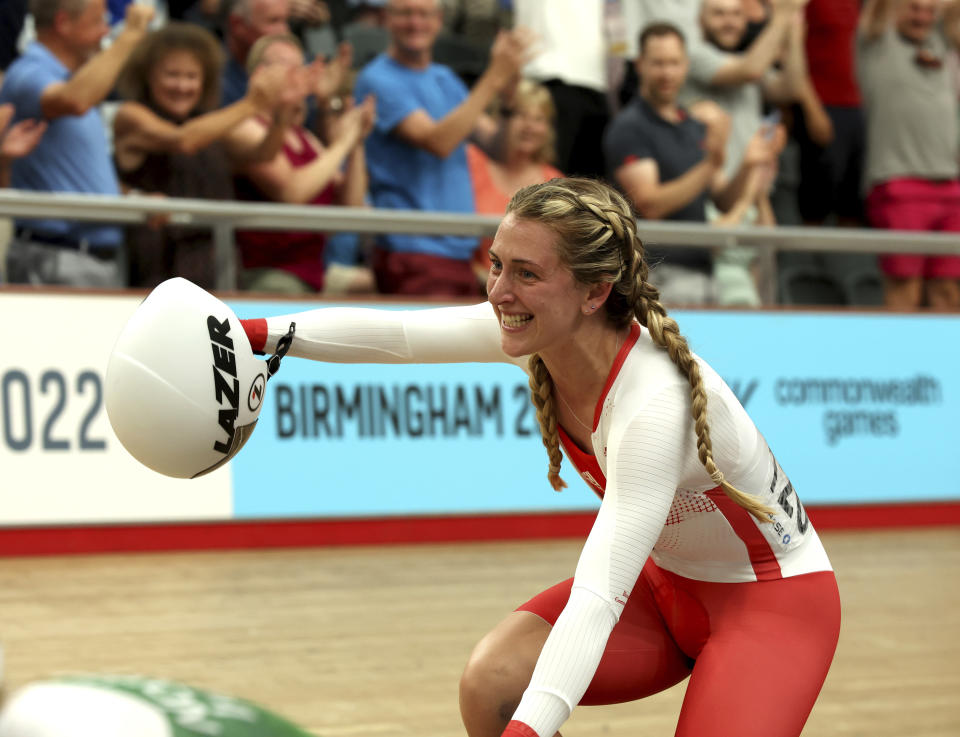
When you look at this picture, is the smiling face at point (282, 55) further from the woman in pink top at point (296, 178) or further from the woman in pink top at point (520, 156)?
the woman in pink top at point (520, 156)

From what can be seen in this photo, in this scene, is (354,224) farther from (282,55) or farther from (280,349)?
(280,349)

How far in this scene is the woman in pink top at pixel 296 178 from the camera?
236 inches

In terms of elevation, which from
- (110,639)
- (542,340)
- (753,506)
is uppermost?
(542,340)

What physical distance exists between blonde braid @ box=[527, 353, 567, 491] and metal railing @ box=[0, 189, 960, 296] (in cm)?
346

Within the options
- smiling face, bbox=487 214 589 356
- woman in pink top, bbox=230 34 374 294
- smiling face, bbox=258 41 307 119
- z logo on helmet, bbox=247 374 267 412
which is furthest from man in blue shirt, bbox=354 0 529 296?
smiling face, bbox=487 214 589 356

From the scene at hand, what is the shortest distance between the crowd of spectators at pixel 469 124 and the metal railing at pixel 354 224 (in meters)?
0.08

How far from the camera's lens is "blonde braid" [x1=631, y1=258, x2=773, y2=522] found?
90.8 inches

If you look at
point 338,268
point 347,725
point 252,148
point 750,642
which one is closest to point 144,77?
point 252,148

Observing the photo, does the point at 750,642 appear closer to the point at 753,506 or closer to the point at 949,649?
the point at 753,506

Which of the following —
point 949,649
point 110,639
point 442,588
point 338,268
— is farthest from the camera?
point 338,268

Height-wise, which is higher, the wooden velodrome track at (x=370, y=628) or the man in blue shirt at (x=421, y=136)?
the man in blue shirt at (x=421, y=136)

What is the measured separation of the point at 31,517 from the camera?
5.55 metres

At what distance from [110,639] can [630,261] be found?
2665mm

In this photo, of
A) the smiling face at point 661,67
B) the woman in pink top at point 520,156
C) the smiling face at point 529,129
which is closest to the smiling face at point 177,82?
the woman in pink top at point 520,156
